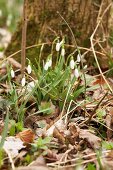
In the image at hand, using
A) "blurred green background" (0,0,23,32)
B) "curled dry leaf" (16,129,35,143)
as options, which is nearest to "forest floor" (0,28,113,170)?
"curled dry leaf" (16,129,35,143)

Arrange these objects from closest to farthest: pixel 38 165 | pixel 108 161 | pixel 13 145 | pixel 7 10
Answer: pixel 38 165, pixel 108 161, pixel 13 145, pixel 7 10

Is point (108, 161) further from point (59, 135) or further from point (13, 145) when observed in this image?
point (13, 145)

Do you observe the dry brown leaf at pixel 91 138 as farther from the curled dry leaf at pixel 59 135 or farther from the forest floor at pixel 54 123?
the curled dry leaf at pixel 59 135

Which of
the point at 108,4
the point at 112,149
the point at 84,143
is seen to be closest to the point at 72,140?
the point at 84,143

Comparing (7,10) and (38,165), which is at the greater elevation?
(38,165)

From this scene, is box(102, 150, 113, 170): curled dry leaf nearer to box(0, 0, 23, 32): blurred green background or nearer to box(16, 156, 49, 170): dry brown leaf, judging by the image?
box(16, 156, 49, 170): dry brown leaf

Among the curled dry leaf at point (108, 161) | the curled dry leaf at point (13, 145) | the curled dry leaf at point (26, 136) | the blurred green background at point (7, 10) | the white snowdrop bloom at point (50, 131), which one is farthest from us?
the blurred green background at point (7, 10)

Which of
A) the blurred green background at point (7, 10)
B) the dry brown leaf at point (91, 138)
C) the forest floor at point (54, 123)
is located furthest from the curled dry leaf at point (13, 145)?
the blurred green background at point (7, 10)

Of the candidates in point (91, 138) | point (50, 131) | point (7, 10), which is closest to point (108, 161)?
point (91, 138)
